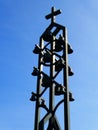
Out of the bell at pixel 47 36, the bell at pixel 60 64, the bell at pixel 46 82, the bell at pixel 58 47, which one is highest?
the bell at pixel 47 36

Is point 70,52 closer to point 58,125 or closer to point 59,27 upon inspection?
point 59,27

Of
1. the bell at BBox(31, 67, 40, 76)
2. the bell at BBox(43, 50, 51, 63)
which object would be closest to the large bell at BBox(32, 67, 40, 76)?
the bell at BBox(31, 67, 40, 76)

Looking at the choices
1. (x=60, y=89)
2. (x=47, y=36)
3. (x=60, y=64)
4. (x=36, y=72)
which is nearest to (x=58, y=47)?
(x=47, y=36)

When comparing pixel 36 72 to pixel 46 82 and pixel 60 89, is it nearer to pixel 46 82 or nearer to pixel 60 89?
pixel 46 82

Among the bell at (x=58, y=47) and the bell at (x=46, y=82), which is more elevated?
the bell at (x=58, y=47)

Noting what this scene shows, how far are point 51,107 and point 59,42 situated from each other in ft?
7.12

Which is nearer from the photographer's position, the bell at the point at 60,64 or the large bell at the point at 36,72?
the bell at the point at 60,64

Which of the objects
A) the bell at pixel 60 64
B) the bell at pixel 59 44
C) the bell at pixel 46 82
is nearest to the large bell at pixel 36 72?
the bell at pixel 46 82

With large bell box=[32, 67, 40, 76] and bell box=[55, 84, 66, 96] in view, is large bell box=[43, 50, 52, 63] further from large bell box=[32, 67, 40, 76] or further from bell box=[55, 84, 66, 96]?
bell box=[55, 84, 66, 96]

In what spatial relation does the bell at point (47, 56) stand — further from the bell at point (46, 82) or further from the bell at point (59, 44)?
the bell at point (46, 82)

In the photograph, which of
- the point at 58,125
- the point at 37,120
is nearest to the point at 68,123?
the point at 58,125

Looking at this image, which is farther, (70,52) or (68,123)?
(70,52)

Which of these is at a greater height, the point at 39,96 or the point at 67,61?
the point at 67,61

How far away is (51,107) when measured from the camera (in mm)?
8539
